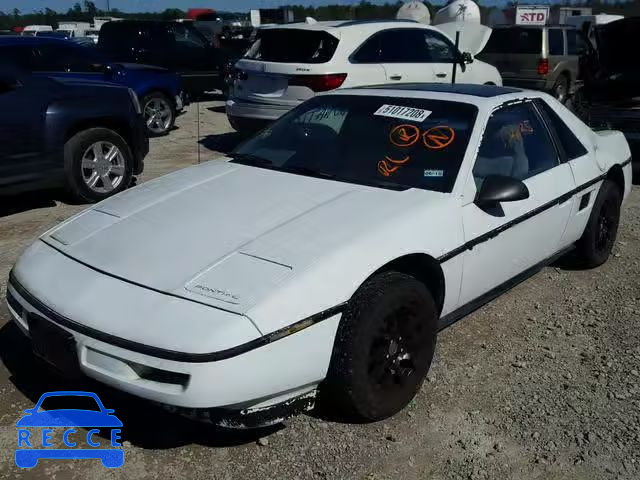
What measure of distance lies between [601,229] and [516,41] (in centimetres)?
1017

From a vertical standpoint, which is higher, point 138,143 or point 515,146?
point 515,146

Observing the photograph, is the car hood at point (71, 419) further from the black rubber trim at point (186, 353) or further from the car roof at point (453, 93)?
the car roof at point (453, 93)

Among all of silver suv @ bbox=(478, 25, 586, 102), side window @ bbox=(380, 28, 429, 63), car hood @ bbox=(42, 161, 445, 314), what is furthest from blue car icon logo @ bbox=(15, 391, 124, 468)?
silver suv @ bbox=(478, 25, 586, 102)

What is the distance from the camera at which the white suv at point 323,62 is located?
7988mm

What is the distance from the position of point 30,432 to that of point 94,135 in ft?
13.3

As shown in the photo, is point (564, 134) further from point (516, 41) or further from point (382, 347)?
point (516, 41)

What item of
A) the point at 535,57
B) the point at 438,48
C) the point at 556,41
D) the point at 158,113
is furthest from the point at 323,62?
the point at 556,41

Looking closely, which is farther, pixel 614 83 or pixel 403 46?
pixel 403 46

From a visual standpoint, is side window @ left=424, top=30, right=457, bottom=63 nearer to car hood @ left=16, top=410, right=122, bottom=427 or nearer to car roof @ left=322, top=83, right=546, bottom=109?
car roof @ left=322, top=83, right=546, bottom=109

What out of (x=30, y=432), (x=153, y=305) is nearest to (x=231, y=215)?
(x=153, y=305)

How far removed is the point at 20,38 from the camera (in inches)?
290

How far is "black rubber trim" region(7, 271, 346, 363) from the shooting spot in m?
2.38

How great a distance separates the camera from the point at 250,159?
13.2ft

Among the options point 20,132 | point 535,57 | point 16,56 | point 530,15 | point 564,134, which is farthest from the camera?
point 530,15
